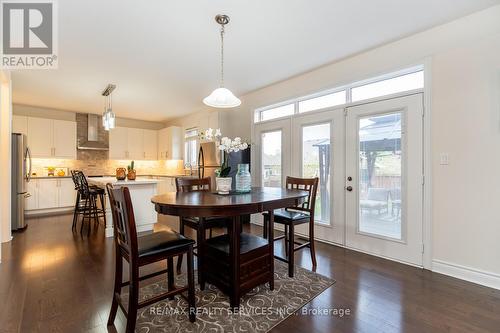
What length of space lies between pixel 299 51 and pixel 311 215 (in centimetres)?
209

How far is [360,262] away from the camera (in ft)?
9.02

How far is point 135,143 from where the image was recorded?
23.0 feet

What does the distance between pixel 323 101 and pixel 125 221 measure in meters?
3.18

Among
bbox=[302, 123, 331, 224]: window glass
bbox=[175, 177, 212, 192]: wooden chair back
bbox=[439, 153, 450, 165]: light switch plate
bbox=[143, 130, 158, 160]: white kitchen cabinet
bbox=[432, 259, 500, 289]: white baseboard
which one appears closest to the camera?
bbox=[432, 259, 500, 289]: white baseboard

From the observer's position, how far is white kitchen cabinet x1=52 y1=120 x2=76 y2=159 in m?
5.74

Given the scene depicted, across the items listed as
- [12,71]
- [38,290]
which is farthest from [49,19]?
[38,290]

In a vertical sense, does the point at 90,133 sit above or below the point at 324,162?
above

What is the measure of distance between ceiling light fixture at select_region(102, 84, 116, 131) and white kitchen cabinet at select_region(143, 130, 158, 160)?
1.64 metres

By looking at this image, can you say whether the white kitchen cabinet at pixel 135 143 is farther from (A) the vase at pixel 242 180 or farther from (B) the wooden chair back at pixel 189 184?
(A) the vase at pixel 242 180

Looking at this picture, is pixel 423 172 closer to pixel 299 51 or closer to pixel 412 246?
pixel 412 246

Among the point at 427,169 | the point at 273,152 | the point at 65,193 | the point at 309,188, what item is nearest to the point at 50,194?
the point at 65,193

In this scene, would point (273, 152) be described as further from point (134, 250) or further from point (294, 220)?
point (134, 250)

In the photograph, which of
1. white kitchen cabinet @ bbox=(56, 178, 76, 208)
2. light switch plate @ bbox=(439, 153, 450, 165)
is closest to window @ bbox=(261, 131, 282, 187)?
light switch plate @ bbox=(439, 153, 450, 165)

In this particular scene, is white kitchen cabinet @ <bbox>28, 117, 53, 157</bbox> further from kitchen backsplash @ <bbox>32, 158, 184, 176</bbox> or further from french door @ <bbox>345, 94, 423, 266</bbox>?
french door @ <bbox>345, 94, 423, 266</bbox>
